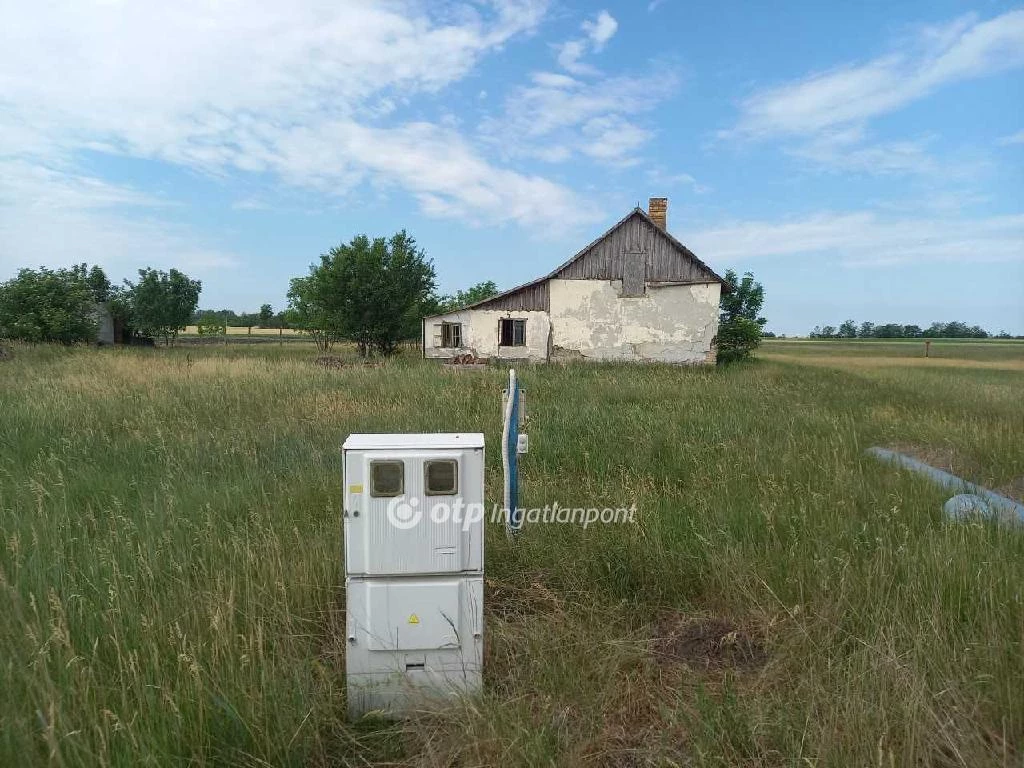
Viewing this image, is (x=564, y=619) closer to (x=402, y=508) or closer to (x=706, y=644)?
(x=706, y=644)

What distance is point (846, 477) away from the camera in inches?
185

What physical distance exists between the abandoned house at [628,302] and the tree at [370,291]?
6567mm

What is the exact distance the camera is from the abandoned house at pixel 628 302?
21844mm

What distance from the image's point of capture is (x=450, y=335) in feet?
78.2

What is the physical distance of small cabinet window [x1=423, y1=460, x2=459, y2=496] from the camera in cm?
214

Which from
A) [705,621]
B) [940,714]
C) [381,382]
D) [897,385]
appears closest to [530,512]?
[705,621]

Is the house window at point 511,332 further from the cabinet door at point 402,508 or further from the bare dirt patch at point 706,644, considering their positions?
the cabinet door at point 402,508

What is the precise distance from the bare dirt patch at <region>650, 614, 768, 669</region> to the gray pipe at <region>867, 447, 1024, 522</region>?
8.03 ft

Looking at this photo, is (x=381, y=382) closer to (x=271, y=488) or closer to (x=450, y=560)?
(x=271, y=488)

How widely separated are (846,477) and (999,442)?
3535 mm

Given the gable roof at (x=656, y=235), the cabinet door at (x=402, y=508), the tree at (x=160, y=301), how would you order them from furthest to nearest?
the tree at (x=160, y=301), the gable roof at (x=656, y=235), the cabinet door at (x=402, y=508)

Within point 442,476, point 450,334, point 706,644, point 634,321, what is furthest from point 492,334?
point 442,476

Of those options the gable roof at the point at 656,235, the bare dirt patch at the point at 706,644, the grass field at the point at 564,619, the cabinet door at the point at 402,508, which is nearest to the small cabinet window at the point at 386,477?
the cabinet door at the point at 402,508

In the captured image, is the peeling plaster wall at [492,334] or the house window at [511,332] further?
the house window at [511,332]
